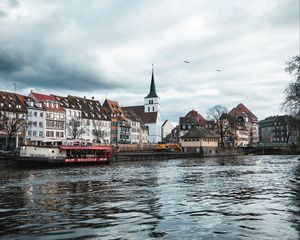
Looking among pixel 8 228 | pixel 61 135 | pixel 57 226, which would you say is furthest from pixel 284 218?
pixel 61 135

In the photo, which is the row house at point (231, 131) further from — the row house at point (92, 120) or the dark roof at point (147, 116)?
the row house at point (92, 120)

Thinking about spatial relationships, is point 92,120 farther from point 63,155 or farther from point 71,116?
point 63,155

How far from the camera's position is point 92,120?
116 m

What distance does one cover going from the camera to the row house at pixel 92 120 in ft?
368

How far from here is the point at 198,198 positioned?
1955cm

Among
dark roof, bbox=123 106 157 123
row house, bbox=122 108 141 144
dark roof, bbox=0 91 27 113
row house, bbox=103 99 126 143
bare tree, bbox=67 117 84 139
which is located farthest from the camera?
dark roof, bbox=123 106 157 123

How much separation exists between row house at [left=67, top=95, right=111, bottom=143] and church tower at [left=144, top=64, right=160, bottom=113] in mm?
48718

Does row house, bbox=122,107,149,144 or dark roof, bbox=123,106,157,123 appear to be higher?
dark roof, bbox=123,106,157,123

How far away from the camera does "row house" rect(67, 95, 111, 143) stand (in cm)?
11206

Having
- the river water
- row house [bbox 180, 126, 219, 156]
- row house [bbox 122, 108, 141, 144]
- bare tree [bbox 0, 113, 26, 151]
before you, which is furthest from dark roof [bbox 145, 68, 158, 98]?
the river water


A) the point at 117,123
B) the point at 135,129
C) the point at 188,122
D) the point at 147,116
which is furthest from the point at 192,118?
the point at 117,123

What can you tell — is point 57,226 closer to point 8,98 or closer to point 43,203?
point 43,203

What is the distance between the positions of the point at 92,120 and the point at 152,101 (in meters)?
59.5

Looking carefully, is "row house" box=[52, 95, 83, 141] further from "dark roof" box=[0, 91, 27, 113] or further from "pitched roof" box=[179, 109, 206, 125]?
"pitched roof" box=[179, 109, 206, 125]
